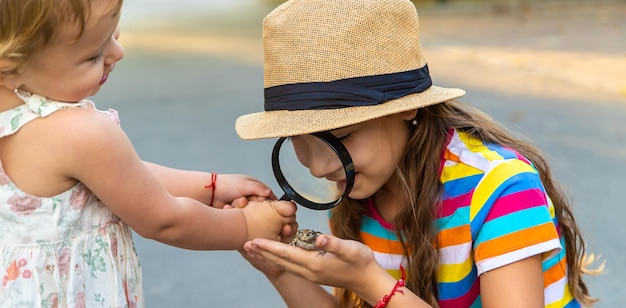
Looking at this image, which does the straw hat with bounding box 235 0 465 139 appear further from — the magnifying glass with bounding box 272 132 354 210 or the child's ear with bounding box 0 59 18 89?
the child's ear with bounding box 0 59 18 89

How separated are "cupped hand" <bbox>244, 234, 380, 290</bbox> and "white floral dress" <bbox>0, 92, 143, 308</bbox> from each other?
0.31 meters

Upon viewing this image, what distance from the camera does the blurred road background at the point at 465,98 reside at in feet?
12.4

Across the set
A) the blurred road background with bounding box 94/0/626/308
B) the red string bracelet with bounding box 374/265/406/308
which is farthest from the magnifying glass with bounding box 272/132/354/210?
the blurred road background with bounding box 94/0/626/308

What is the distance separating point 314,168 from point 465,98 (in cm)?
Answer: 401

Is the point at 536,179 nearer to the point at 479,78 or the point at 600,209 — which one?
the point at 600,209

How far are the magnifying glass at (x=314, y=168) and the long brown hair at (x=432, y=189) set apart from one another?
6.8 inches

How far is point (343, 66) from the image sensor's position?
6.31 ft

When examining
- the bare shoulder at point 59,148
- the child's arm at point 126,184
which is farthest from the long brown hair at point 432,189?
the bare shoulder at point 59,148

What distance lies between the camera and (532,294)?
1917mm

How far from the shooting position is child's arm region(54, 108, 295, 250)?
5.42ft

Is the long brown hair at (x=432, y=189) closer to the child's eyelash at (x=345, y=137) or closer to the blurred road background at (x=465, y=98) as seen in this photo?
the child's eyelash at (x=345, y=137)

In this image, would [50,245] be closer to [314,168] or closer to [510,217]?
[314,168]

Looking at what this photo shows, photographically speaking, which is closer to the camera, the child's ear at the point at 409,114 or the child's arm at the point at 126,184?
the child's arm at the point at 126,184

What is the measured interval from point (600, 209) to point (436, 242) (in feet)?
7.18
